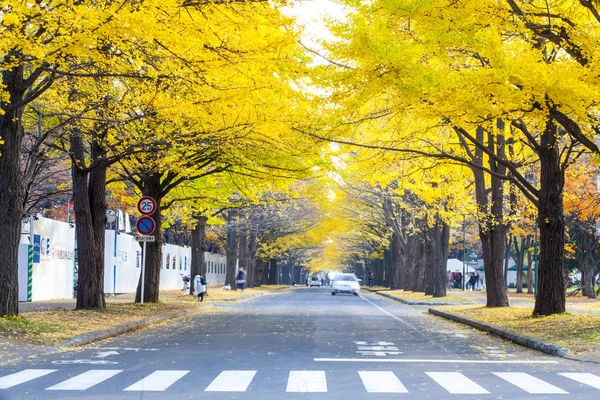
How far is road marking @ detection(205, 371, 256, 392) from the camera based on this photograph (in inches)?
382

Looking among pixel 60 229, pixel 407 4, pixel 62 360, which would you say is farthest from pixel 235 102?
pixel 60 229

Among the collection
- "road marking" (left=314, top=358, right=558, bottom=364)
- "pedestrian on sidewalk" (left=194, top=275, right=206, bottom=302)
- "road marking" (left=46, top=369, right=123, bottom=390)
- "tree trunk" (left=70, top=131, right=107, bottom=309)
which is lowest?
"road marking" (left=314, top=358, right=558, bottom=364)

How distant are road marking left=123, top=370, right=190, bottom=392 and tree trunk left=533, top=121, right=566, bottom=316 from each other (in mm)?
12767

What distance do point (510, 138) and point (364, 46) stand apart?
427 inches

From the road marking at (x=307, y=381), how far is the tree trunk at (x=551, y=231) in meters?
11.7

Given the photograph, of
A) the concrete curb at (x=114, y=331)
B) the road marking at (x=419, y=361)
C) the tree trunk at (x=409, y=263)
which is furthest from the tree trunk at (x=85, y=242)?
the tree trunk at (x=409, y=263)

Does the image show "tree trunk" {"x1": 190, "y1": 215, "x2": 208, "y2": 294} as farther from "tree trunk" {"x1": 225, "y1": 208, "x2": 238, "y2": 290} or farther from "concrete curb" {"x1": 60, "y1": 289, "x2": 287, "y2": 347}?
"concrete curb" {"x1": 60, "y1": 289, "x2": 287, "y2": 347}

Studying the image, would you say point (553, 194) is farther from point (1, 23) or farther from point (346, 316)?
point (1, 23)

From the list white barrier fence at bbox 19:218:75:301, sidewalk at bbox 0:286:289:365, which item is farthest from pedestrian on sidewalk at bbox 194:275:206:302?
sidewalk at bbox 0:286:289:365

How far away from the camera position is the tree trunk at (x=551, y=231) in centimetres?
2144

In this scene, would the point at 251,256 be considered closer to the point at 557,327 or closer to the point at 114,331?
the point at 114,331

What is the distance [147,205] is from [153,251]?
5294 millimetres

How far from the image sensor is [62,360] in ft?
42.0

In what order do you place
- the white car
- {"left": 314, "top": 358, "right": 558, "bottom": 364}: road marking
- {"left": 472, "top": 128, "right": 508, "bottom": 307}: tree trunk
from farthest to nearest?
1. the white car
2. {"left": 472, "top": 128, "right": 508, "bottom": 307}: tree trunk
3. {"left": 314, "top": 358, "right": 558, "bottom": 364}: road marking
